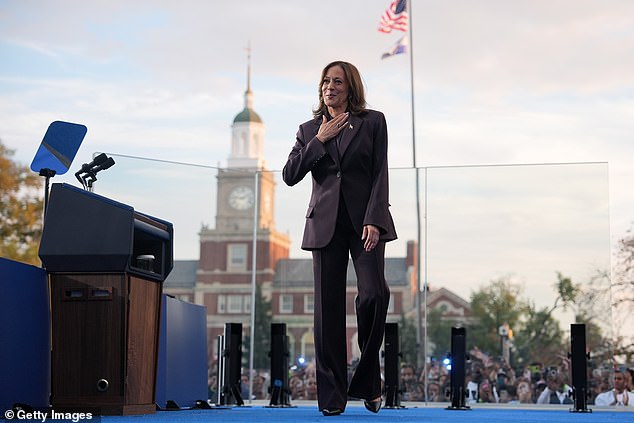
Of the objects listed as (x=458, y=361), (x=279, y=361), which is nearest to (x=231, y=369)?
(x=279, y=361)

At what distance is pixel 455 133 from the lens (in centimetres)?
1962

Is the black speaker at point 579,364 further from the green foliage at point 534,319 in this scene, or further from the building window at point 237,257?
the building window at point 237,257

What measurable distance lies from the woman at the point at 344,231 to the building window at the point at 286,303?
301 cm

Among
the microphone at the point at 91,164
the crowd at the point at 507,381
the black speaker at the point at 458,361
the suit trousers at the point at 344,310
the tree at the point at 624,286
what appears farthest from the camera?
the tree at the point at 624,286

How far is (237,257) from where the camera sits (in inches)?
289

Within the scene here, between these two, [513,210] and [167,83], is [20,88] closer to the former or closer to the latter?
[167,83]

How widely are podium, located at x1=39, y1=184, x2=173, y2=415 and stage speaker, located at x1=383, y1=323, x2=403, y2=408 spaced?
7.60ft

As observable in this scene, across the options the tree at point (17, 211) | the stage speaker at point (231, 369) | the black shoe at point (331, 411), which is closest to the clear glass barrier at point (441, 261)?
the stage speaker at point (231, 369)

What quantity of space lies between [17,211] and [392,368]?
→ 21.6 m

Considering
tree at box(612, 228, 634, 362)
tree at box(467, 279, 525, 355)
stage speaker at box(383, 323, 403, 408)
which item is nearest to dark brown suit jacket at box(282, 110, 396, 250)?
stage speaker at box(383, 323, 403, 408)

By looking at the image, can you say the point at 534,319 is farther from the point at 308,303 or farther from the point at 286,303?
the point at 286,303

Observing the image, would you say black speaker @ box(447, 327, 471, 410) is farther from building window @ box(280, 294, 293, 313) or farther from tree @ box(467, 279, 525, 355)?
building window @ box(280, 294, 293, 313)

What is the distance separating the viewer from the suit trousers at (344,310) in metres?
4.02

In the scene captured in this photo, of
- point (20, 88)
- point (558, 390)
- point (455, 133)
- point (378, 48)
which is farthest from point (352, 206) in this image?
point (378, 48)
